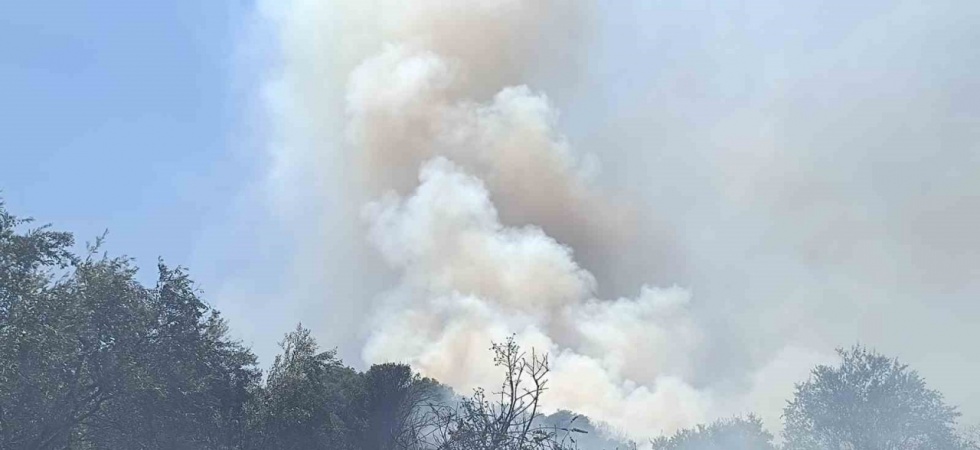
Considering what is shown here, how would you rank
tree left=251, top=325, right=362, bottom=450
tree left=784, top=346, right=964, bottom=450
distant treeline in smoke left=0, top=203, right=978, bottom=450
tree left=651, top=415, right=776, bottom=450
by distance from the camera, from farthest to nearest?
tree left=651, top=415, right=776, bottom=450 → tree left=784, top=346, right=964, bottom=450 → tree left=251, top=325, right=362, bottom=450 → distant treeline in smoke left=0, top=203, right=978, bottom=450

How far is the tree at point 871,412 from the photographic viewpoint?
7650cm

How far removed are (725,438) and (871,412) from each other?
159 feet

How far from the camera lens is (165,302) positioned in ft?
121

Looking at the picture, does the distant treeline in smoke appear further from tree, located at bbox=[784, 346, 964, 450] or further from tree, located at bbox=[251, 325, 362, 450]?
tree, located at bbox=[784, 346, 964, 450]

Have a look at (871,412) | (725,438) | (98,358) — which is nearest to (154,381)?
(98,358)

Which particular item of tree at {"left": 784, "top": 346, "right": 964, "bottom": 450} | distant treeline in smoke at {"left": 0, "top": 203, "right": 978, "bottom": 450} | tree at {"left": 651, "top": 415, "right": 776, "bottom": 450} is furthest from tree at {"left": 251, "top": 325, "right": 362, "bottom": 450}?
tree at {"left": 651, "top": 415, "right": 776, "bottom": 450}

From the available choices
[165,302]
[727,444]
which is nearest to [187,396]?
[165,302]

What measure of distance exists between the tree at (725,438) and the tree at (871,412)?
31.8 m

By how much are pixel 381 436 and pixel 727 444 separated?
93119 mm

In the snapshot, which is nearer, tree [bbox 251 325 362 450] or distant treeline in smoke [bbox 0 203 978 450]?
distant treeline in smoke [bbox 0 203 978 450]

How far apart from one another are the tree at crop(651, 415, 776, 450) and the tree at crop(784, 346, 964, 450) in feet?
104

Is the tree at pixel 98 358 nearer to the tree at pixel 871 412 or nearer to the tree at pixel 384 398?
the tree at pixel 384 398

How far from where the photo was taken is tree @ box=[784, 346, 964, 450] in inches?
3012

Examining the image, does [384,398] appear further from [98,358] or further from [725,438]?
[725,438]
